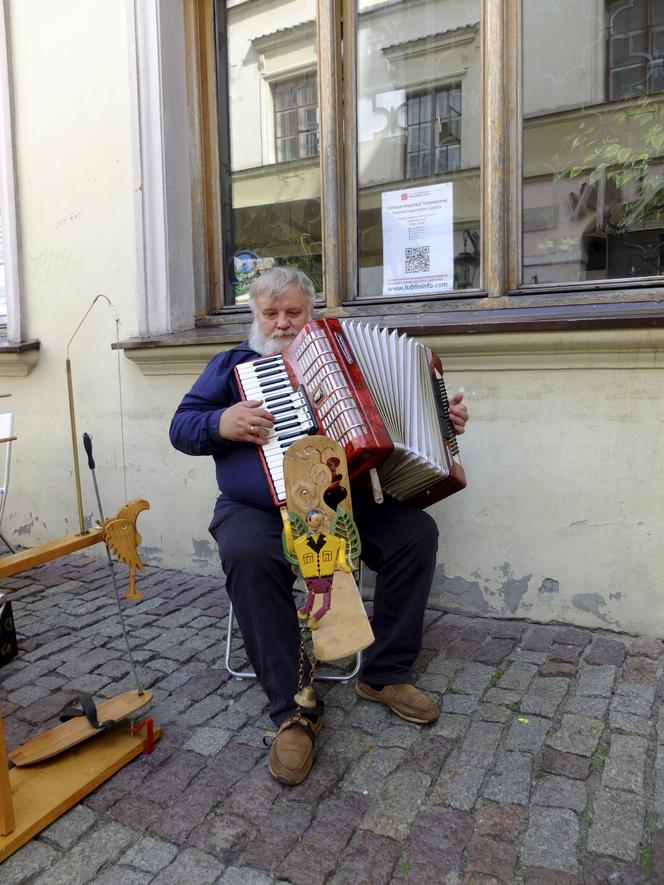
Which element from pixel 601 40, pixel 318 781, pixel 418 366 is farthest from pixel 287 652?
pixel 601 40

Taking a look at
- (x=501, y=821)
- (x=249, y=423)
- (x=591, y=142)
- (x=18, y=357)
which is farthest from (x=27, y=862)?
(x=591, y=142)

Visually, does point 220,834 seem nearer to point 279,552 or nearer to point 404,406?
point 279,552

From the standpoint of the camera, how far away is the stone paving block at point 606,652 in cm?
262

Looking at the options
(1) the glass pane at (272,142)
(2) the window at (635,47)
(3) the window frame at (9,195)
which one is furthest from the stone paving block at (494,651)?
(3) the window frame at (9,195)

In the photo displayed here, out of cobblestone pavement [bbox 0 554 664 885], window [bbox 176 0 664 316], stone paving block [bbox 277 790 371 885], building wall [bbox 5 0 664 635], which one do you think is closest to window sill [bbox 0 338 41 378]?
building wall [bbox 5 0 664 635]

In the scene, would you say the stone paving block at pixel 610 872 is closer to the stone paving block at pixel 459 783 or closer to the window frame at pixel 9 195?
the stone paving block at pixel 459 783

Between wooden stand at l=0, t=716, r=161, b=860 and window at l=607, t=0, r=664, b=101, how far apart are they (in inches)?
126

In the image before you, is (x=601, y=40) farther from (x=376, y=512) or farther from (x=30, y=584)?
(x=30, y=584)

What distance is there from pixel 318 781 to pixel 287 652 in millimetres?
375

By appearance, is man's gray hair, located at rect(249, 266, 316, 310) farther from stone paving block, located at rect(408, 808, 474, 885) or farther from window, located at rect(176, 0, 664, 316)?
stone paving block, located at rect(408, 808, 474, 885)

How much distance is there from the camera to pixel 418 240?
3.49 metres

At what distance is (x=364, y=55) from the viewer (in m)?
3.54

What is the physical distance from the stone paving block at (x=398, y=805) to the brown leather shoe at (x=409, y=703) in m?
0.25

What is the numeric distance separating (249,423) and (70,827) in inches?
47.7
